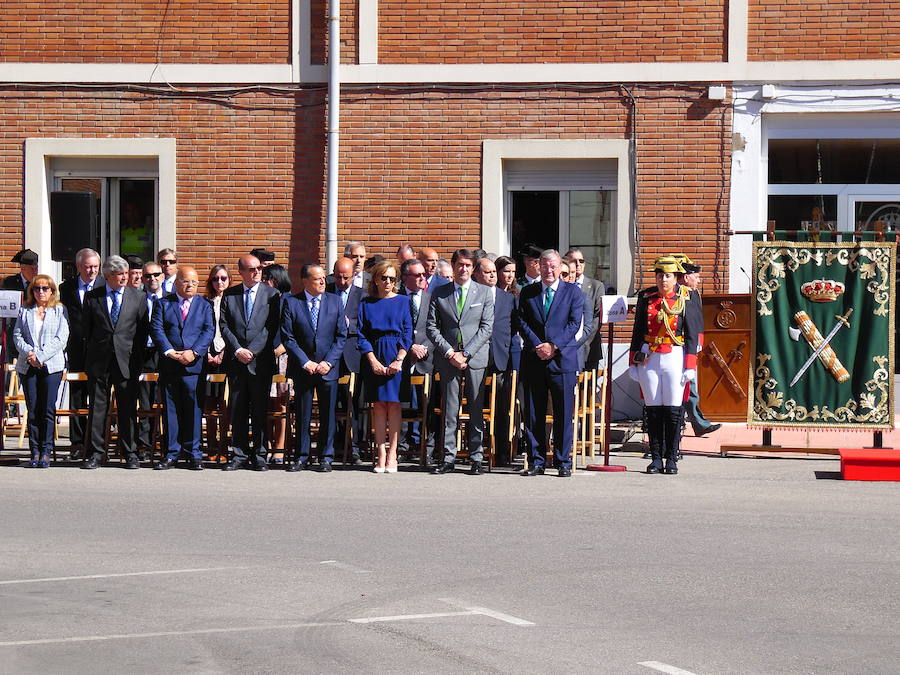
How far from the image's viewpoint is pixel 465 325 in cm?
1424

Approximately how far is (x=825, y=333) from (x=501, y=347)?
3.18 m

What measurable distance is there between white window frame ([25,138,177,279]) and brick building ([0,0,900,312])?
25mm

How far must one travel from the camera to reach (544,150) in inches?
739

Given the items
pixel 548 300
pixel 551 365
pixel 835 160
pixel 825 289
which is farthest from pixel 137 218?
pixel 825 289

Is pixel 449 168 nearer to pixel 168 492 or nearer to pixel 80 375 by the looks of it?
pixel 80 375

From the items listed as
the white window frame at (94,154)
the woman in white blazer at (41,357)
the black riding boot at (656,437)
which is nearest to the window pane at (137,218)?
the white window frame at (94,154)

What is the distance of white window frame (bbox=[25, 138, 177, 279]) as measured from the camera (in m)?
19.2

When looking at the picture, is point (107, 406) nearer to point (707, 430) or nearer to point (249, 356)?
point (249, 356)

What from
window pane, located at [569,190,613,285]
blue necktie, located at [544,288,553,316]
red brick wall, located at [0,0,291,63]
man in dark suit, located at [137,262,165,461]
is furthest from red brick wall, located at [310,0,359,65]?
blue necktie, located at [544,288,553,316]

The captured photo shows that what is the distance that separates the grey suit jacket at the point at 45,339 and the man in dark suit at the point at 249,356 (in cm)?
151

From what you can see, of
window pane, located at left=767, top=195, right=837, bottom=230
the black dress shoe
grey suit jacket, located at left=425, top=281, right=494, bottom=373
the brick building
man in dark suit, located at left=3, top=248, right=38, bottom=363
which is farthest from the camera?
→ window pane, located at left=767, top=195, right=837, bottom=230

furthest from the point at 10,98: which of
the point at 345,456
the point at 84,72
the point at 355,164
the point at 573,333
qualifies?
the point at 573,333

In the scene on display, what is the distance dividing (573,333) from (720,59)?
5.90 metres

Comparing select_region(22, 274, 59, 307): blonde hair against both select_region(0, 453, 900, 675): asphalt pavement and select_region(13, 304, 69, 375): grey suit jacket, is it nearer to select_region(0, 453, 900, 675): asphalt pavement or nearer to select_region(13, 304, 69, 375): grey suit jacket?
select_region(13, 304, 69, 375): grey suit jacket
